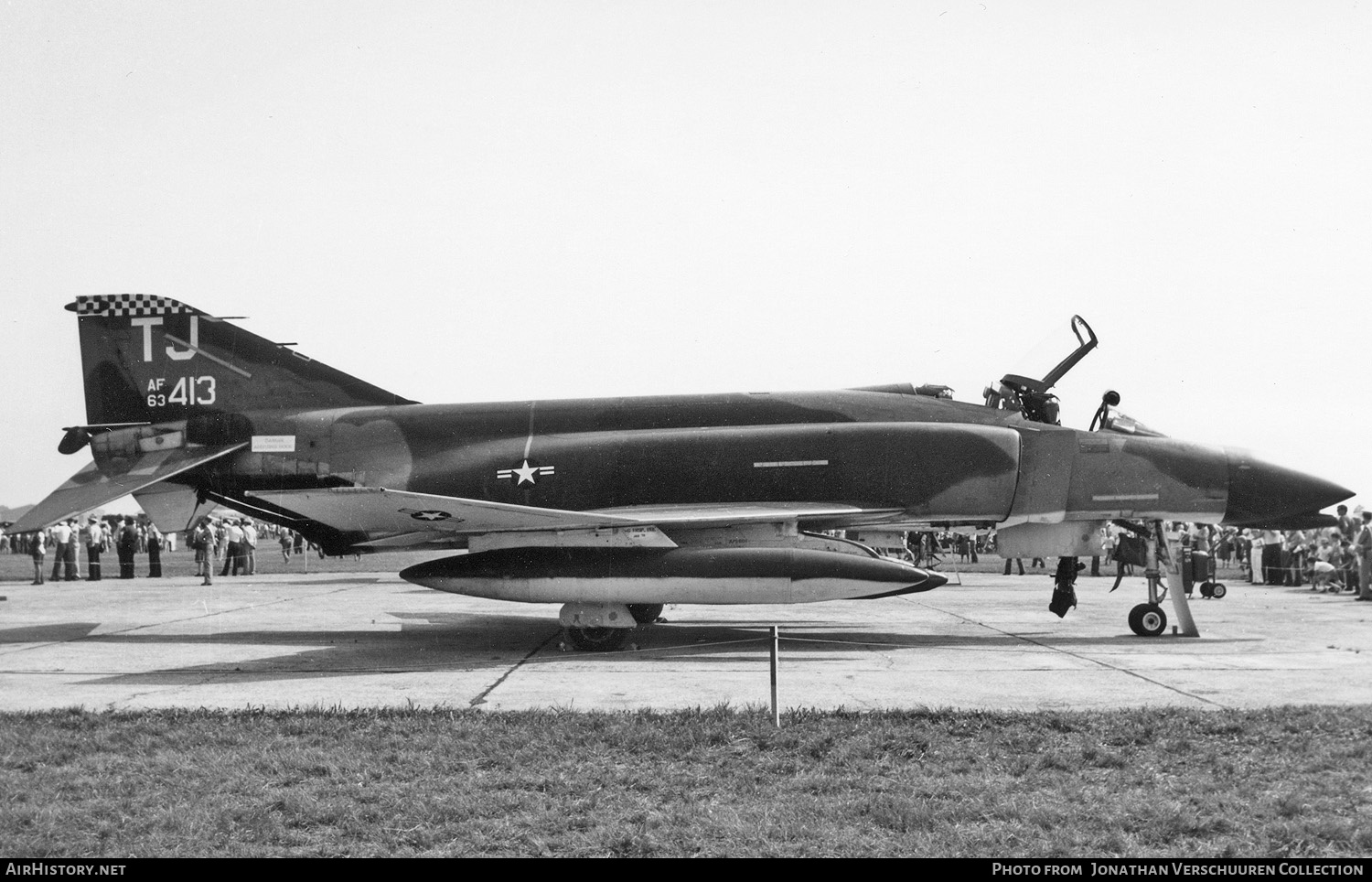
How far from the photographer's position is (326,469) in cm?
1268

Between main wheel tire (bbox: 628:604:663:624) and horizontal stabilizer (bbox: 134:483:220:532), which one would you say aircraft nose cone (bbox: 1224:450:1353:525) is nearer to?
main wheel tire (bbox: 628:604:663:624)

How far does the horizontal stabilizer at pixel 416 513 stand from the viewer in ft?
34.1

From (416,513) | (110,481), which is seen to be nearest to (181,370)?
(110,481)

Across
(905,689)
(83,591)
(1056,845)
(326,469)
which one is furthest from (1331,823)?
(83,591)

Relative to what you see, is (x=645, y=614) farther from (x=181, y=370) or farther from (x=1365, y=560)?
(x=1365, y=560)

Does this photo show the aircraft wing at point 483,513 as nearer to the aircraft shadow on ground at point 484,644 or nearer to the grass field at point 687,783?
the aircraft shadow on ground at point 484,644

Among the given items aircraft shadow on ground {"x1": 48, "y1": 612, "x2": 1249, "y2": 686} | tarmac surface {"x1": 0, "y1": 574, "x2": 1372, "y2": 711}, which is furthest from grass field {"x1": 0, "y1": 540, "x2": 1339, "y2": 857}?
aircraft shadow on ground {"x1": 48, "y1": 612, "x2": 1249, "y2": 686}

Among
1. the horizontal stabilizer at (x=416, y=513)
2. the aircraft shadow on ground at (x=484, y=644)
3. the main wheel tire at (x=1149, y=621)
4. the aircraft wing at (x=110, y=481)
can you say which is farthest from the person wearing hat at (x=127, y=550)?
the main wheel tire at (x=1149, y=621)

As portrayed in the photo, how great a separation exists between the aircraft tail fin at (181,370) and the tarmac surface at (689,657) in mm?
2746

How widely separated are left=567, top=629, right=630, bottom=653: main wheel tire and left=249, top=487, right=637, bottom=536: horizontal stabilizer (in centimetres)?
106

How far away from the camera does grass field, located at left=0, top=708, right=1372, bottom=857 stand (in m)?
4.47

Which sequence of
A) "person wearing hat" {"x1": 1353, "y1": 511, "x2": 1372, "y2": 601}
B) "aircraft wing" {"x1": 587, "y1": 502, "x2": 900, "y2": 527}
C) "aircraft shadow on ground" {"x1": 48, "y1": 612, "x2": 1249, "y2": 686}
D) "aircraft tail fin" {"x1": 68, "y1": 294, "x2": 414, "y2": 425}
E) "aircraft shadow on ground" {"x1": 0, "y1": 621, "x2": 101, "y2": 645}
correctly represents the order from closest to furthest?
"aircraft shadow on ground" {"x1": 48, "y1": 612, "x2": 1249, "y2": 686}, "aircraft wing" {"x1": 587, "y1": 502, "x2": 900, "y2": 527}, "aircraft shadow on ground" {"x1": 0, "y1": 621, "x2": 101, "y2": 645}, "aircraft tail fin" {"x1": 68, "y1": 294, "x2": 414, "y2": 425}, "person wearing hat" {"x1": 1353, "y1": 511, "x2": 1372, "y2": 601}

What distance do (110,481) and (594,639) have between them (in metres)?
6.01

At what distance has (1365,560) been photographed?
18.6 m
